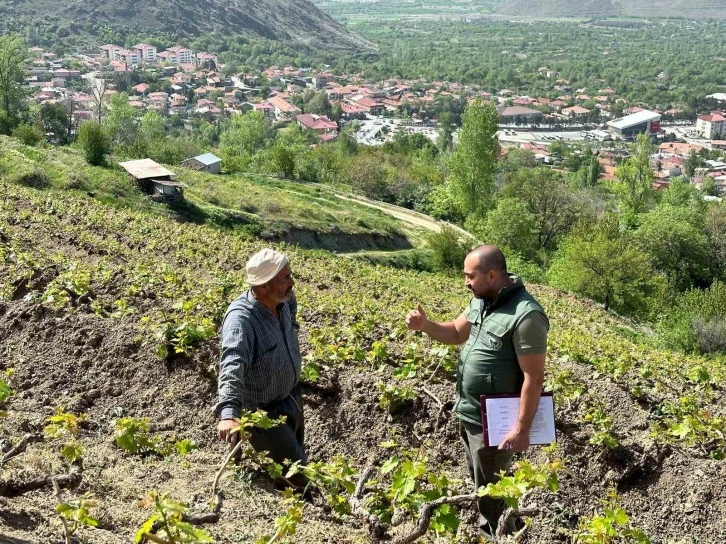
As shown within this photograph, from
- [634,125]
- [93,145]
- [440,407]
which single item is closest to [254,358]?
[440,407]

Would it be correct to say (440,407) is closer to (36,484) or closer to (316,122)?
(36,484)

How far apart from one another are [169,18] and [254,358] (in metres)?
181

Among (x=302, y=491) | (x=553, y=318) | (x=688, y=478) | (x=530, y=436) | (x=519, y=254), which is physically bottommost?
(x=519, y=254)

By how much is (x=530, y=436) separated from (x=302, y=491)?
4.37 feet

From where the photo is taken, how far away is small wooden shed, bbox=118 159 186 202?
973 inches

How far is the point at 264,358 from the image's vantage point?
376 centimetres

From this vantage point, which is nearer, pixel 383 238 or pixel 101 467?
pixel 101 467

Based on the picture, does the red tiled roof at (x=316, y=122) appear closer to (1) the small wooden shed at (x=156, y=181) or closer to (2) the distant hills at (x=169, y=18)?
(2) the distant hills at (x=169, y=18)

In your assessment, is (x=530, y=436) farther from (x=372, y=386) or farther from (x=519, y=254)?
(x=519, y=254)

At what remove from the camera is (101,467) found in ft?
12.9

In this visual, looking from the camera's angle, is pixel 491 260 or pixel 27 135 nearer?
pixel 491 260

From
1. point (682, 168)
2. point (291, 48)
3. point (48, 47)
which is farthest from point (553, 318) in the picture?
point (291, 48)

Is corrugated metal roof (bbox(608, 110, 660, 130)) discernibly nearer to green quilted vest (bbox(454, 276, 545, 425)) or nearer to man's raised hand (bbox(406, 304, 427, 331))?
man's raised hand (bbox(406, 304, 427, 331))

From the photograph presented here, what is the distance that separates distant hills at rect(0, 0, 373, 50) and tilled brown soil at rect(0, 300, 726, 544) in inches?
5727
